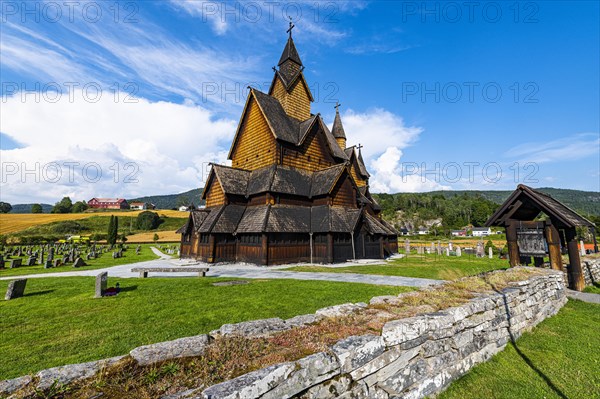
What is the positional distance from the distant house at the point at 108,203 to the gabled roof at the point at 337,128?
15338 centimetres

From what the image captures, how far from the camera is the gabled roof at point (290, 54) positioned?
32.0 m

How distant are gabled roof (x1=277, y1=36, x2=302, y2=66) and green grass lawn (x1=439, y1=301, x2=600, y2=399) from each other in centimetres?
3346

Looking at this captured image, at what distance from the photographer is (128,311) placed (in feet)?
27.2

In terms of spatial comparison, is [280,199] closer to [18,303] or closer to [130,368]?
[18,303]

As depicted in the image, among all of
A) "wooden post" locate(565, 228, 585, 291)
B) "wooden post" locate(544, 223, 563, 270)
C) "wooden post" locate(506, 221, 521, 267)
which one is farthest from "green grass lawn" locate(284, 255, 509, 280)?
"wooden post" locate(565, 228, 585, 291)

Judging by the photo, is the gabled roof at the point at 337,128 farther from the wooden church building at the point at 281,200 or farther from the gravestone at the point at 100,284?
the gravestone at the point at 100,284

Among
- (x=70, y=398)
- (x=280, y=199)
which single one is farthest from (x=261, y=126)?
(x=70, y=398)

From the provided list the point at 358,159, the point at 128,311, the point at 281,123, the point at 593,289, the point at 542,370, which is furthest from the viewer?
the point at 358,159

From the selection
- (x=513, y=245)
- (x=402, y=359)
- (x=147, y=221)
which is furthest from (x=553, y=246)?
(x=147, y=221)

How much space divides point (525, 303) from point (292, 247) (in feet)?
53.6

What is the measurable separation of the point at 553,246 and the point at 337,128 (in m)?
33.0

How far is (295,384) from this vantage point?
2.97 meters

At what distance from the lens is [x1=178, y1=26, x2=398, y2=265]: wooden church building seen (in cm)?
2186

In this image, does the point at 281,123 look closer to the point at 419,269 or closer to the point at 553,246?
the point at 419,269
